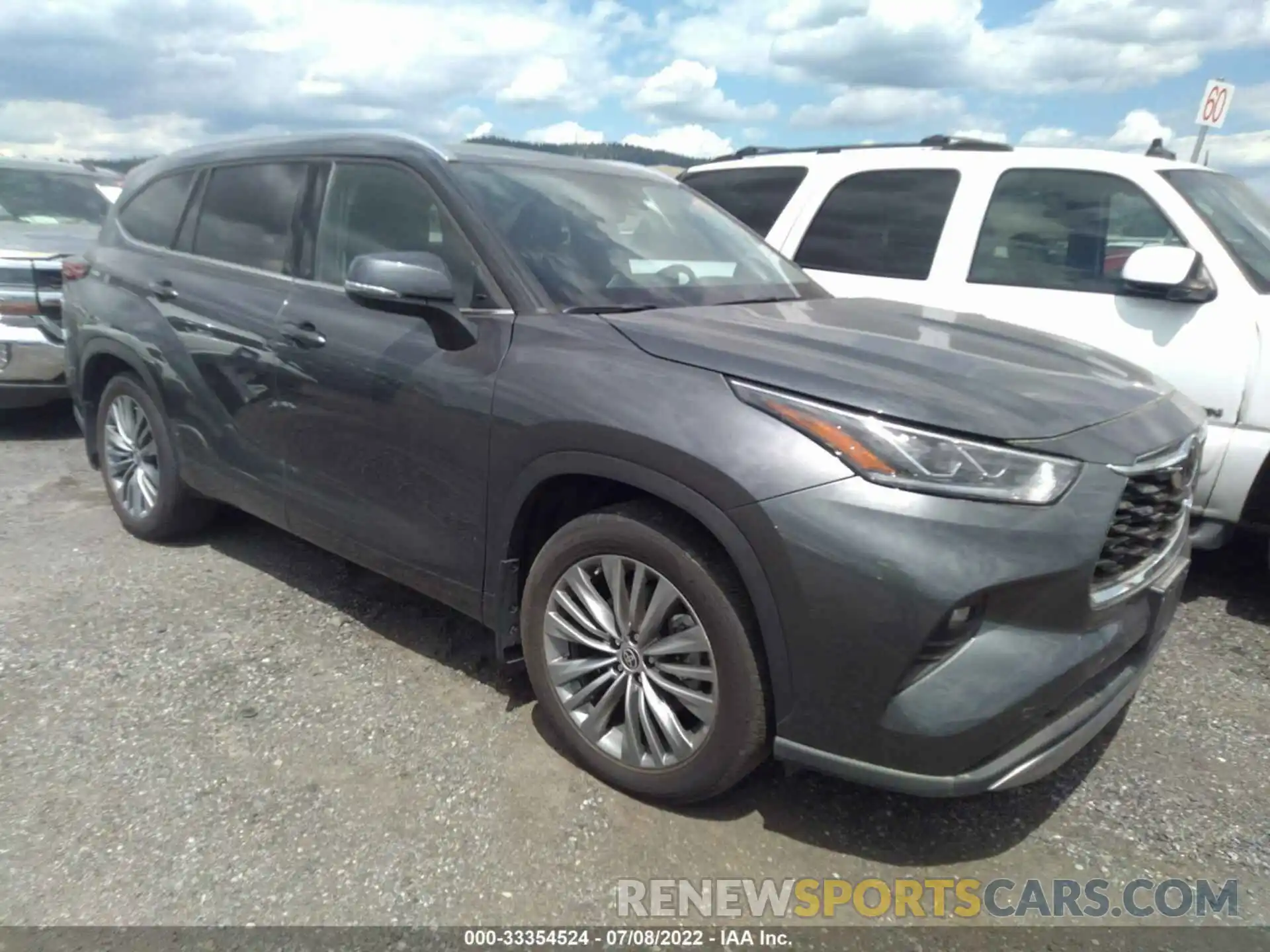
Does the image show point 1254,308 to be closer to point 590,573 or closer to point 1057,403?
point 1057,403

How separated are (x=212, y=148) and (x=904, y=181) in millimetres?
3504

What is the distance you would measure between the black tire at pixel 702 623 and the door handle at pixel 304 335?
1.27 metres

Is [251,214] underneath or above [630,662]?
above

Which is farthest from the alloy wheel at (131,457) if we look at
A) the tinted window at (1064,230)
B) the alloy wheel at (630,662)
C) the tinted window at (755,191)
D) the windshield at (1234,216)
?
the windshield at (1234,216)

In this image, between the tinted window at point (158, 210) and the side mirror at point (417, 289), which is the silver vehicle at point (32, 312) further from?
the side mirror at point (417, 289)

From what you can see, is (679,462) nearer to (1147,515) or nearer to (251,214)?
(1147,515)

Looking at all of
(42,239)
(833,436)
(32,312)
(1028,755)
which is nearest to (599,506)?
(833,436)

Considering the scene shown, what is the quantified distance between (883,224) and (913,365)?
2925mm

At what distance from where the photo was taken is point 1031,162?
489 cm

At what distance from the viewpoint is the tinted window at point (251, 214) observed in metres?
3.85

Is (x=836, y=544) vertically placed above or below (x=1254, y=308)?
below

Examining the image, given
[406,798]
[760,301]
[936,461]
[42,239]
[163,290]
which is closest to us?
[936,461]

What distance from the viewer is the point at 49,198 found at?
8250mm

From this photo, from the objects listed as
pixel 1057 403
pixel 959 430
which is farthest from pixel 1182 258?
pixel 959 430
